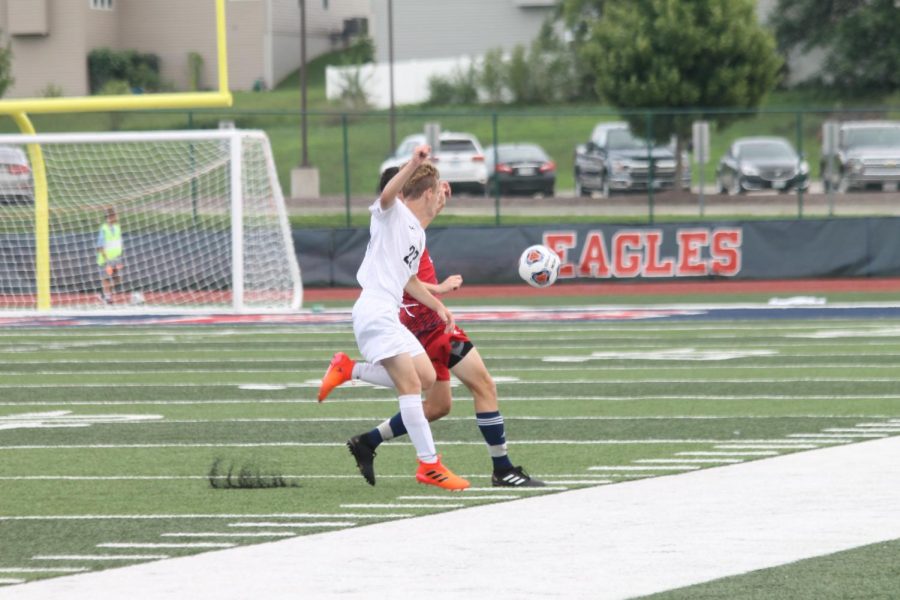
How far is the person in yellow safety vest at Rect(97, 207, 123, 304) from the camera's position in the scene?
84.5 feet

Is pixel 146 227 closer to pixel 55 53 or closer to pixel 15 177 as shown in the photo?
pixel 15 177

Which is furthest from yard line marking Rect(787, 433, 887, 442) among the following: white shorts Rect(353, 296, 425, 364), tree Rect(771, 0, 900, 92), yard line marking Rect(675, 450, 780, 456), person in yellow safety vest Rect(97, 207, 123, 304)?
tree Rect(771, 0, 900, 92)

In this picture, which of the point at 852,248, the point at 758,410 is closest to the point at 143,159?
the point at 852,248

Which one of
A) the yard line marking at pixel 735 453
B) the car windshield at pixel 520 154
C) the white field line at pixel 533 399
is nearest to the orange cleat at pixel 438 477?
the yard line marking at pixel 735 453

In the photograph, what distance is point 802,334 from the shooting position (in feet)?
63.8

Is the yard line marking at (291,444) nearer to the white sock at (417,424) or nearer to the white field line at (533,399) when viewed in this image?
the white sock at (417,424)

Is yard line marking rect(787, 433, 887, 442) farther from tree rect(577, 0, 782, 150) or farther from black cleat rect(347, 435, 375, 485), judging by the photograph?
tree rect(577, 0, 782, 150)

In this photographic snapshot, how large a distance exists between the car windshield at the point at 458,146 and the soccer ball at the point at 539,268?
29.2 m

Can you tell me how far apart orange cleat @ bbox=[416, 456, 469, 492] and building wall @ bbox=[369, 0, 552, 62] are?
209 ft

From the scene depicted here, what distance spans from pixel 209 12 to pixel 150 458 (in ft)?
22.2

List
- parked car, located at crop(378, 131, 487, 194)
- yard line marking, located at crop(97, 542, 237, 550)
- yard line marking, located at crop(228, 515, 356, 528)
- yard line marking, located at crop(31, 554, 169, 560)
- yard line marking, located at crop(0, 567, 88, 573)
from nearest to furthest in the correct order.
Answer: yard line marking, located at crop(0, 567, 88, 573) → yard line marking, located at crop(31, 554, 169, 560) → yard line marking, located at crop(97, 542, 237, 550) → yard line marking, located at crop(228, 515, 356, 528) → parked car, located at crop(378, 131, 487, 194)

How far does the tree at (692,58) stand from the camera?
44812 millimetres

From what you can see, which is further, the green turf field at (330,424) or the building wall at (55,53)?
the building wall at (55,53)

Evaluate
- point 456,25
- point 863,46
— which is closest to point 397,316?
point 863,46
